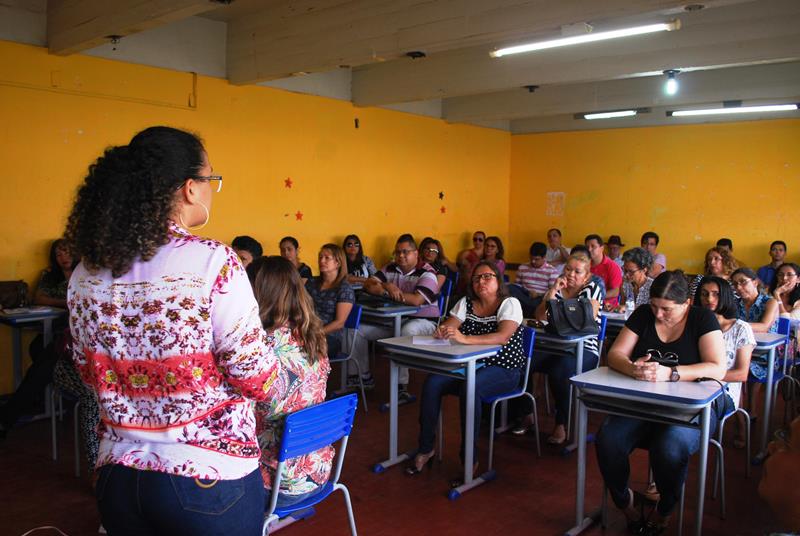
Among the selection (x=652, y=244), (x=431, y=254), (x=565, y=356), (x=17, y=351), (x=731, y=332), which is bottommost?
(x=17, y=351)

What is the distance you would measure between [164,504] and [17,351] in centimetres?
488

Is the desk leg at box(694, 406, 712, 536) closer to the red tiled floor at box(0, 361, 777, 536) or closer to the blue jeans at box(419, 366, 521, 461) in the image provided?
the red tiled floor at box(0, 361, 777, 536)

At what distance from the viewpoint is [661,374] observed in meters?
3.12

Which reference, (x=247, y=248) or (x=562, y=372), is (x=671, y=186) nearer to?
(x=562, y=372)

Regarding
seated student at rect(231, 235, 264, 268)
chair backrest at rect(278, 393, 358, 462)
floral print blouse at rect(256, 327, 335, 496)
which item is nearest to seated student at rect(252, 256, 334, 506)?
floral print blouse at rect(256, 327, 335, 496)

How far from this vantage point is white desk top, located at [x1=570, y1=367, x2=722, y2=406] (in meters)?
2.88

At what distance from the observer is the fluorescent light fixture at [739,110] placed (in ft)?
25.9

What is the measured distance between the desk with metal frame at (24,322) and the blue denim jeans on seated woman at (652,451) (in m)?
3.99

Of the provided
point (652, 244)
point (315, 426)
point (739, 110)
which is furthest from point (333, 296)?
point (739, 110)

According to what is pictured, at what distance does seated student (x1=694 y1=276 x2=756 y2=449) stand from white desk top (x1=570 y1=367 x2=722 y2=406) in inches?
18.1

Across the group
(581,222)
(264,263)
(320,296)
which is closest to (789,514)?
(264,263)

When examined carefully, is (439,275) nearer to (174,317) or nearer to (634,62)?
(634,62)

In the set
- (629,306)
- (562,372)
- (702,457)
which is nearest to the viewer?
(702,457)

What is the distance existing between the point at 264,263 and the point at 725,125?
7.98m
